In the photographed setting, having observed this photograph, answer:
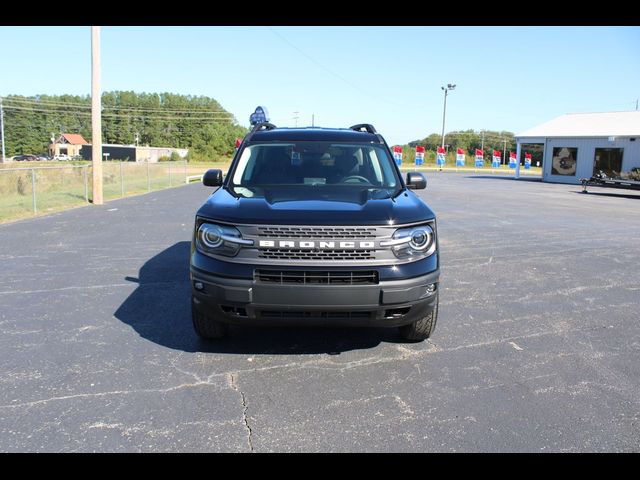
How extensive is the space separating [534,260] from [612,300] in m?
2.33

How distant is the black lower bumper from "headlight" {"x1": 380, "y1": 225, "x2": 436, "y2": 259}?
7.4 inches

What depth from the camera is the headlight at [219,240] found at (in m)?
3.89

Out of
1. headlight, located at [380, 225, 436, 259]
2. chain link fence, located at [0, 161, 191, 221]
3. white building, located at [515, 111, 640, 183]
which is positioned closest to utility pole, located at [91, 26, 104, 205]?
chain link fence, located at [0, 161, 191, 221]

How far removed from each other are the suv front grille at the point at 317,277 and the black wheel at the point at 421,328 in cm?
89

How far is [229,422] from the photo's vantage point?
3334 millimetres

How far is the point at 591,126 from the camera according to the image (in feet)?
118

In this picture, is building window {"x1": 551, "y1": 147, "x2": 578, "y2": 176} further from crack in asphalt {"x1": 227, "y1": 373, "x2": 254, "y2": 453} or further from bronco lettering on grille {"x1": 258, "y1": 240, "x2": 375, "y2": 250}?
crack in asphalt {"x1": 227, "y1": 373, "x2": 254, "y2": 453}

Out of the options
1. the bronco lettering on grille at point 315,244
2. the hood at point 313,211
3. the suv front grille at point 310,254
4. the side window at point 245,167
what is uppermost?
the side window at point 245,167

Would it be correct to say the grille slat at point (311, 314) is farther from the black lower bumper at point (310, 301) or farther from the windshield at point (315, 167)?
the windshield at point (315, 167)

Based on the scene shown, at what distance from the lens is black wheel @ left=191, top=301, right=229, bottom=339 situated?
4.37m

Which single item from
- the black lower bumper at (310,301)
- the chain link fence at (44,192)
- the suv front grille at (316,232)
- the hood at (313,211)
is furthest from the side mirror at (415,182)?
the chain link fence at (44,192)
